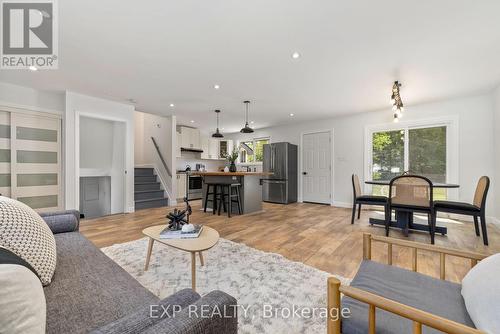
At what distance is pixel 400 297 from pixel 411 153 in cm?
477

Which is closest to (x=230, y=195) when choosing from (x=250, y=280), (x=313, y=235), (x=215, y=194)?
(x=215, y=194)

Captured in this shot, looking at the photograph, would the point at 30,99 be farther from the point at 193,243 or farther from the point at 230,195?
the point at 193,243

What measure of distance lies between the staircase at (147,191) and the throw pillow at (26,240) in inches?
167

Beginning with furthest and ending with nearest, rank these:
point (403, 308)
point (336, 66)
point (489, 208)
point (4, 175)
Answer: point (489, 208) → point (4, 175) → point (336, 66) → point (403, 308)

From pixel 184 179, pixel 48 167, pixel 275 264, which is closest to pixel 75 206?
pixel 48 167

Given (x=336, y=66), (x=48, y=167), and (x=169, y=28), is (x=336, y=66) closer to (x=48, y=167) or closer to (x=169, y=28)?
(x=169, y=28)

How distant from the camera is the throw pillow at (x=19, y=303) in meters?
0.49

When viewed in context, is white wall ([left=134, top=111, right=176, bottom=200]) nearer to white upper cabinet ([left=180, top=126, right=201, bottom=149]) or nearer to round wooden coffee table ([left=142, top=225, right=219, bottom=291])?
white upper cabinet ([left=180, top=126, right=201, bottom=149])

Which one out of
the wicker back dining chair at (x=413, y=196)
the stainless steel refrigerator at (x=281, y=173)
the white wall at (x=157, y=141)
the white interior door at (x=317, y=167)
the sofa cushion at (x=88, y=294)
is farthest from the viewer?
the stainless steel refrigerator at (x=281, y=173)

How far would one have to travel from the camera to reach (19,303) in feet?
1.72

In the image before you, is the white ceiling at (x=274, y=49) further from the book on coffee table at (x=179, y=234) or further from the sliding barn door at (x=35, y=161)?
the book on coffee table at (x=179, y=234)

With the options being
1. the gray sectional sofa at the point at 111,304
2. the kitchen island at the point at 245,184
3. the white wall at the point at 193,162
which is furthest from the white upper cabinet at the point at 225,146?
the gray sectional sofa at the point at 111,304

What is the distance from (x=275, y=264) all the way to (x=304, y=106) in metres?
3.72

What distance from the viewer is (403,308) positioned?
2.32 ft
